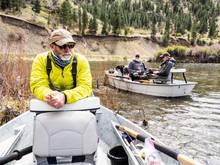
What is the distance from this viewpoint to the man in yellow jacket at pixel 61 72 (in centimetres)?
461

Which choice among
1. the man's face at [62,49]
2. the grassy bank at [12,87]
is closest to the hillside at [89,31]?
the grassy bank at [12,87]

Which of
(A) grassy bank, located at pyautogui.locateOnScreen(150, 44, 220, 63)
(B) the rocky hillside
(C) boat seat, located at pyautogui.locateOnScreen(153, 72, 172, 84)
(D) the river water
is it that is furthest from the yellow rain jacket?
(B) the rocky hillside

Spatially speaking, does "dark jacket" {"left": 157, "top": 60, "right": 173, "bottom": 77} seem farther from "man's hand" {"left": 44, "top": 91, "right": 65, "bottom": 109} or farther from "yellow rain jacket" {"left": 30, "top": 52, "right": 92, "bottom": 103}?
"man's hand" {"left": 44, "top": 91, "right": 65, "bottom": 109}

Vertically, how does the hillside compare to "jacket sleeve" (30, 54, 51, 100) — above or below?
above

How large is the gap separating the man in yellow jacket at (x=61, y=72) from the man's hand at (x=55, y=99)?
4 cm

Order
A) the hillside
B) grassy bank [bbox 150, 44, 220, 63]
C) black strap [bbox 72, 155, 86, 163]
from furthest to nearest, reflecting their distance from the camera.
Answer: the hillside → grassy bank [bbox 150, 44, 220, 63] → black strap [bbox 72, 155, 86, 163]

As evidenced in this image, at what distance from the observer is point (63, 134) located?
449cm

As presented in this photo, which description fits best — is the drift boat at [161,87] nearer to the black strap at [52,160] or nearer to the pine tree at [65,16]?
the black strap at [52,160]

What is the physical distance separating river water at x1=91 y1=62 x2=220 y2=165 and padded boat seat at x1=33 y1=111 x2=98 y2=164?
4.38m

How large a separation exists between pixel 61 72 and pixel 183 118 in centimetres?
863

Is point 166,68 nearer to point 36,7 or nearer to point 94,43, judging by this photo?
point 94,43

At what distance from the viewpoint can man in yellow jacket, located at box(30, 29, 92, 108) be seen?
15.1 feet

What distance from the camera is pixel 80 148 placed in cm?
457

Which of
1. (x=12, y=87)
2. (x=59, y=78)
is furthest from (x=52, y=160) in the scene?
(x=12, y=87)
